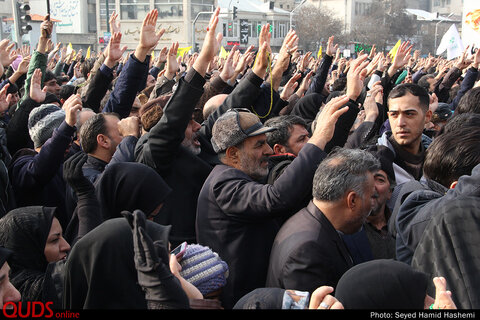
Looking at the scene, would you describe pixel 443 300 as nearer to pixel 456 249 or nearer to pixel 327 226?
pixel 456 249

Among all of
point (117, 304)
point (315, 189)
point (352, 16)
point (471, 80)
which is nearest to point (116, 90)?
point (315, 189)

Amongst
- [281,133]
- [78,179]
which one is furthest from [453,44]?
[78,179]

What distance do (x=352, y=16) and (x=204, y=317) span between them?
3318 inches

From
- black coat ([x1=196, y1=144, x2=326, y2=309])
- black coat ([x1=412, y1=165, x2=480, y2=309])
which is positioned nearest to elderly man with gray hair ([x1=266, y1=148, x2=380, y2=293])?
black coat ([x1=196, y1=144, x2=326, y2=309])

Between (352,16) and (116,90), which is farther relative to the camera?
(352,16)

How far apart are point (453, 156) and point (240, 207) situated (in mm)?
1139

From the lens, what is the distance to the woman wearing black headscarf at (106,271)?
2160mm

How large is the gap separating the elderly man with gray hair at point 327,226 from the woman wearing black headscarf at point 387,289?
47cm

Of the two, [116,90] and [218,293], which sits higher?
[116,90]

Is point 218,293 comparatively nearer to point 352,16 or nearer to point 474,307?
point 474,307

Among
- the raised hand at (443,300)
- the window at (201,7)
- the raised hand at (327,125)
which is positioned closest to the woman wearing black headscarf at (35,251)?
the raised hand at (327,125)

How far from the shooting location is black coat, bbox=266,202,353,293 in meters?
2.51

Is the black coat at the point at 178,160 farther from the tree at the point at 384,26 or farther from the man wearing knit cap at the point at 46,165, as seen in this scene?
the tree at the point at 384,26

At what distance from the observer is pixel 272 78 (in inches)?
193
